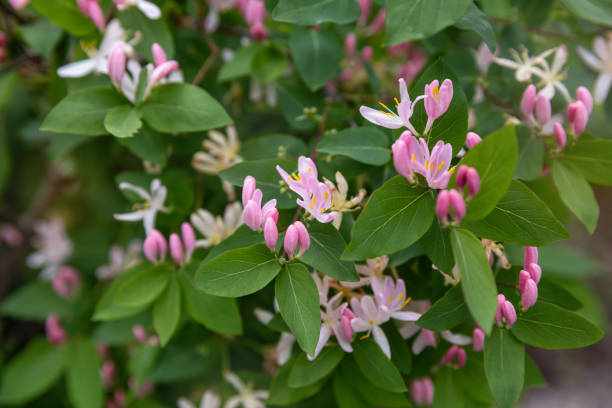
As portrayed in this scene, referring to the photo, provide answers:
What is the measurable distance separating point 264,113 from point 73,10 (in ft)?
1.90

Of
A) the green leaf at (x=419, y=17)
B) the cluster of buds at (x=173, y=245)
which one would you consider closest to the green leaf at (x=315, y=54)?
the green leaf at (x=419, y=17)

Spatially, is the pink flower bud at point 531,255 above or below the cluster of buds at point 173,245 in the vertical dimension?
above

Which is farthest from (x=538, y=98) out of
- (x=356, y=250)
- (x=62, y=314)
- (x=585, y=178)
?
(x=62, y=314)

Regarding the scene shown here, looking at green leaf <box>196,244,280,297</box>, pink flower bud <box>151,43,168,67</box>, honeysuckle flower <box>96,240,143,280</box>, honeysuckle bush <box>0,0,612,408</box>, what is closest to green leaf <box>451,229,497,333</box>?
honeysuckle bush <box>0,0,612,408</box>

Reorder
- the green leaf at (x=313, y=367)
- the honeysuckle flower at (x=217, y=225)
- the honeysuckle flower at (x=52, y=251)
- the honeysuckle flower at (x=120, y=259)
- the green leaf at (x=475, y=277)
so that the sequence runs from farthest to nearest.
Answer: the honeysuckle flower at (x=52, y=251), the honeysuckle flower at (x=120, y=259), the honeysuckle flower at (x=217, y=225), the green leaf at (x=313, y=367), the green leaf at (x=475, y=277)

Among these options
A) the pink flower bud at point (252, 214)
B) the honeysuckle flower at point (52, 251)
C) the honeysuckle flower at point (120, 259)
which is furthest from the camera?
the honeysuckle flower at point (52, 251)

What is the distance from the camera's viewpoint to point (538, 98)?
75 cm

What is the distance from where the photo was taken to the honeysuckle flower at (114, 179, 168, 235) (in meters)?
0.86

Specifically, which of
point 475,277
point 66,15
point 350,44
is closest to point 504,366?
point 475,277

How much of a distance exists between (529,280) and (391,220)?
0.65 feet

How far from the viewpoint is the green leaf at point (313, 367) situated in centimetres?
70

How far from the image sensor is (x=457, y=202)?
522mm

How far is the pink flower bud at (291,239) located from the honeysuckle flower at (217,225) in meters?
0.25

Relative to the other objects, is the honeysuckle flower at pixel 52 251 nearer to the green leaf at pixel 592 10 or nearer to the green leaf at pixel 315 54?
the green leaf at pixel 315 54
